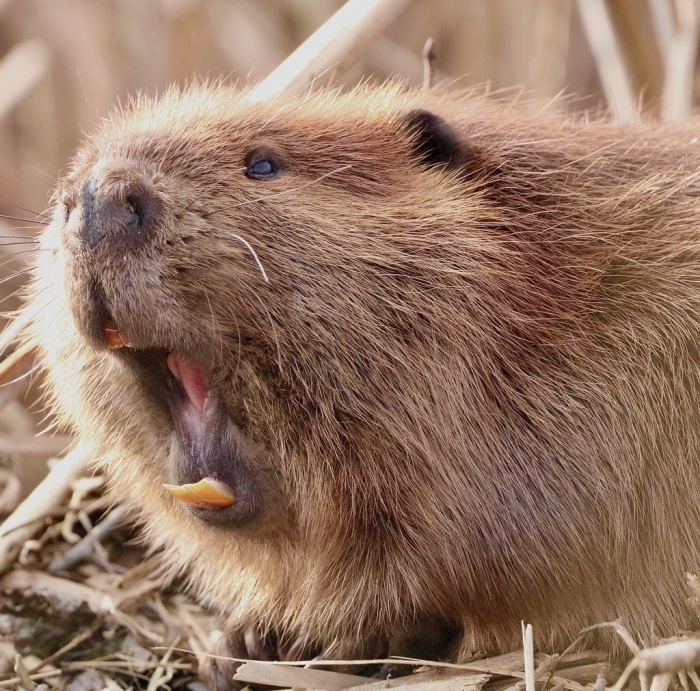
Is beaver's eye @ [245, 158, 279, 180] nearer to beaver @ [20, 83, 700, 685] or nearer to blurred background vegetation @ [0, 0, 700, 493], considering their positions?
beaver @ [20, 83, 700, 685]

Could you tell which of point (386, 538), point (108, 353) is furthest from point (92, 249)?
point (386, 538)

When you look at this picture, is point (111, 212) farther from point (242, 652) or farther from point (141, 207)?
point (242, 652)

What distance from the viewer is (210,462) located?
293cm

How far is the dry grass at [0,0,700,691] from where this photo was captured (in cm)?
356

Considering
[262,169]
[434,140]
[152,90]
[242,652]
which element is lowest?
[242,652]

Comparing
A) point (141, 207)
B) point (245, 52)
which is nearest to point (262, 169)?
point (141, 207)

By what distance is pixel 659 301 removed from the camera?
10.7ft

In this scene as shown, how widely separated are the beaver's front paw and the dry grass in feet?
0.30

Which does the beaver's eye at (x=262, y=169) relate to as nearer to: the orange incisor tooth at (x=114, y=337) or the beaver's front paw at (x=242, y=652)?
the orange incisor tooth at (x=114, y=337)

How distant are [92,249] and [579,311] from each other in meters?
1.43

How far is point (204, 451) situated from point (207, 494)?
0.39 ft

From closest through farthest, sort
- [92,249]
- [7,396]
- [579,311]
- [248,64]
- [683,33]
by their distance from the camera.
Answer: [92,249] → [579,311] → [7,396] → [683,33] → [248,64]

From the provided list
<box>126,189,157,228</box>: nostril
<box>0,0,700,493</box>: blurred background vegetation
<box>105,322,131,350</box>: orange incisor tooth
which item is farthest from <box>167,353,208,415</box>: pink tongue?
<box>0,0,700,493</box>: blurred background vegetation

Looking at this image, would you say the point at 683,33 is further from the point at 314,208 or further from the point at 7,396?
the point at 7,396
